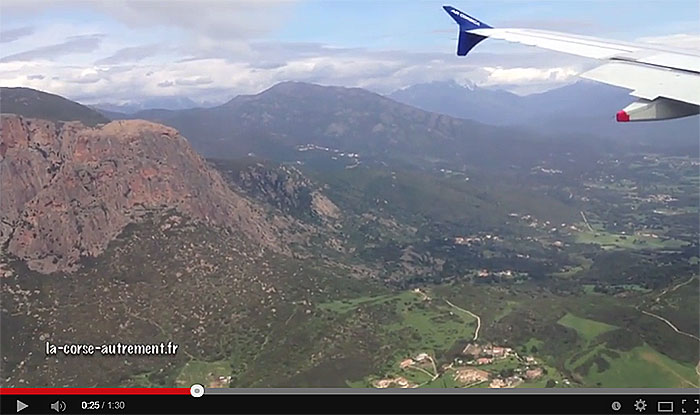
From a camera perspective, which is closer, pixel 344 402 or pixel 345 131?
pixel 344 402

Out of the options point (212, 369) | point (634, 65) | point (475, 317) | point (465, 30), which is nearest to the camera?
point (634, 65)

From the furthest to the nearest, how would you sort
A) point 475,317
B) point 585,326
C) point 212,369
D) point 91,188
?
point 91,188
point 475,317
point 585,326
point 212,369

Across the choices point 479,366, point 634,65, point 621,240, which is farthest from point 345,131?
point 634,65

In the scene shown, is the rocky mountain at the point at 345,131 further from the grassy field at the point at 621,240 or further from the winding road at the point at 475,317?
the winding road at the point at 475,317

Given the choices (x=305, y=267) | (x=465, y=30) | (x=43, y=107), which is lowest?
(x=305, y=267)

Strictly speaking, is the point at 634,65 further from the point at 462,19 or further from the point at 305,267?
the point at 305,267

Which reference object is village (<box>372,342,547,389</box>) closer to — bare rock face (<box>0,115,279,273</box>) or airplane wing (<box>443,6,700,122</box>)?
airplane wing (<box>443,6,700,122</box>)

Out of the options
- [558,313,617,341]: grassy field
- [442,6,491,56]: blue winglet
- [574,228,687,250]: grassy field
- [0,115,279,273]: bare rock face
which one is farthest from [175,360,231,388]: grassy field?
[574,228,687,250]: grassy field

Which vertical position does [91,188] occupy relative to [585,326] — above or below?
above

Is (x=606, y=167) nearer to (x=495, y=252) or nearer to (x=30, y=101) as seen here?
(x=495, y=252)
